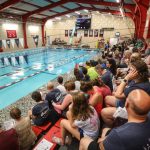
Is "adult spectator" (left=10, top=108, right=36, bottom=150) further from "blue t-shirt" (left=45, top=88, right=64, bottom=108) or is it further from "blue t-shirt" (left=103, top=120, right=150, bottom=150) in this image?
"blue t-shirt" (left=103, top=120, right=150, bottom=150)

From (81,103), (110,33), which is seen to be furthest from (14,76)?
(110,33)

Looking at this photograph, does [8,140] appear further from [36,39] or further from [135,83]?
[36,39]

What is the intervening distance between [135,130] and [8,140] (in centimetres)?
141

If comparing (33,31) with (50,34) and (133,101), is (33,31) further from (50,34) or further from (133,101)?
(133,101)

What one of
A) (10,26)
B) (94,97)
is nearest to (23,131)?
(94,97)

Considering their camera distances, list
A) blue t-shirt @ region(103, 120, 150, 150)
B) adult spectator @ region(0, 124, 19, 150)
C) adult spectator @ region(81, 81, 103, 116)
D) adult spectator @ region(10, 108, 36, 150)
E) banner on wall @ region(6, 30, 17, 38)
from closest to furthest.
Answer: blue t-shirt @ region(103, 120, 150, 150) < adult spectator @ region(0, 124, 19, 150) < adult spectator @ region(10, 108, 36, 150) < adult spectator @ region(81, 81, 103, 116) < banner on wall @ region(6, 30, 17, 38)

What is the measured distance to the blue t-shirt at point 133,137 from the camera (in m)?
1.07

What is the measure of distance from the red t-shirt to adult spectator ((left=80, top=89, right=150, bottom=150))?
1147mm

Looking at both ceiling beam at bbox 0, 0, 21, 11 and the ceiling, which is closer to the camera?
ceiling beam at bbox 0, 0, 21, 11

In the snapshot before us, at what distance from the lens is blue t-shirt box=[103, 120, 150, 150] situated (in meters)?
1.07

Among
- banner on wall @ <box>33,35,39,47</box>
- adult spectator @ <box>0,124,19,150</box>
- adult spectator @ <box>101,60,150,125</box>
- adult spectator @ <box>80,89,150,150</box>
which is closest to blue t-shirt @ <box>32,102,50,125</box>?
adult spectator @ <box>0,124,19,150</box>

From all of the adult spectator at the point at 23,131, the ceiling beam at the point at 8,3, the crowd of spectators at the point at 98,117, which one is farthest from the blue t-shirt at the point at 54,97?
the ceiling beam at the point at 8,3

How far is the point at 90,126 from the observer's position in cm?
190

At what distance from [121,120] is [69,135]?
0.86 meters
